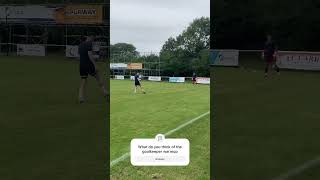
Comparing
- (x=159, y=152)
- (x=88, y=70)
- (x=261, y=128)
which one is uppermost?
(x=88, y=70)

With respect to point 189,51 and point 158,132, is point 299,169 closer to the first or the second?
point 158,132

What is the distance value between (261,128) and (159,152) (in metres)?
4.05

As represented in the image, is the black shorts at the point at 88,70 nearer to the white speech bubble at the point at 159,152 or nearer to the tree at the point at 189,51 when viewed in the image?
the tree at the point at 189,51

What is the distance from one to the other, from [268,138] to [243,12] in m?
2.11

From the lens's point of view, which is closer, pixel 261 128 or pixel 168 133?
pixel 168 133

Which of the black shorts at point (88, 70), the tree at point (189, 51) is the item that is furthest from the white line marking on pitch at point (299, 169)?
the black shorts at point (88, 70)

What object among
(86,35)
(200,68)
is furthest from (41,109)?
(200,68)

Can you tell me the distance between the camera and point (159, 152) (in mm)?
5074

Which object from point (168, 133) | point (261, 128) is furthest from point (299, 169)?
point (261, 128)

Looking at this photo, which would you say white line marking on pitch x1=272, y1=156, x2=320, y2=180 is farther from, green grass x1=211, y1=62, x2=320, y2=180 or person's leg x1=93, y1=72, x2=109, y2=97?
person's leg x1=93, y1=72, x2=109, y2=97

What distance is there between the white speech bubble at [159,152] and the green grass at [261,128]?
0.88 meters

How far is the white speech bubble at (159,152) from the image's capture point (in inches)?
199

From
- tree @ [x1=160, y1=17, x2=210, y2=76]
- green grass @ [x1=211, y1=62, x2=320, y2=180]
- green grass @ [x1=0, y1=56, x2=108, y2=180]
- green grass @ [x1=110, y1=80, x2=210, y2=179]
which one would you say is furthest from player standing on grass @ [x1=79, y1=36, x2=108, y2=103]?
green grass @ [x1=211, y1=62, x2=320, y2=180]

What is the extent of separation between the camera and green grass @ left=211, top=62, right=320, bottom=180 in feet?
20.4
